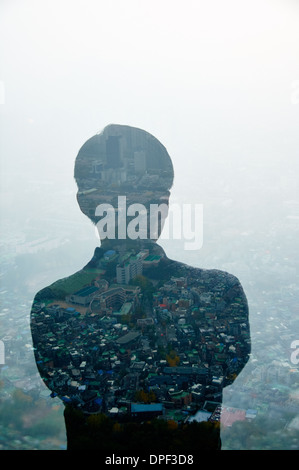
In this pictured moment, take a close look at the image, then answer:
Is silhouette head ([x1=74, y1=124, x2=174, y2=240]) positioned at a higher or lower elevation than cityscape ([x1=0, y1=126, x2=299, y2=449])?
higher

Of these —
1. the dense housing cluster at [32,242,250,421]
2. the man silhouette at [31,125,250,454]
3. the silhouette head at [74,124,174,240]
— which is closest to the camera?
the man silhouette at [31,125,250,454]

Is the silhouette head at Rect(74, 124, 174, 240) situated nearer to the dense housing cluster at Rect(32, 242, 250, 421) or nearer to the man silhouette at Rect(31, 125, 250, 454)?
the man silhouette at Rect(31, 125, 250, 454)

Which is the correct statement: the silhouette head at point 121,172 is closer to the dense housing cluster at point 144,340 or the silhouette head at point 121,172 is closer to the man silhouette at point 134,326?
the man silhouette at point 134,326

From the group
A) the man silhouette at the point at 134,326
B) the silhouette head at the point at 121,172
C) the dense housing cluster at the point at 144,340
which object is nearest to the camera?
the man silhouette at the point at 134,326

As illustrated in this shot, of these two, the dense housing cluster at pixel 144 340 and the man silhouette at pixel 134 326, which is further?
the dense housing cluster at pixel 144 340

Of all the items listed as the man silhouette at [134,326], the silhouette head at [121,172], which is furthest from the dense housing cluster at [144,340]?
the silhouette head at [121,172]

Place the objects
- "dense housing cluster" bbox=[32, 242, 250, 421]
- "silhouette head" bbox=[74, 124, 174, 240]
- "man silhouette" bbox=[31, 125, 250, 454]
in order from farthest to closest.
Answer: "silhouette head" bbox=[74, 124, 174, 240] < "dense housing cluster" bbox=[32, 242, 250, 421] < "man silhouette" bbox=[31, 125, 250, 454]

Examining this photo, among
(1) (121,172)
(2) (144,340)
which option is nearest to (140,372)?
(2) (144,340)

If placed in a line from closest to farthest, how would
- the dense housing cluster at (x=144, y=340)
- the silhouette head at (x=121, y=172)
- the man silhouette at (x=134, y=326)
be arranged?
the man silhouette at (x=134, y=326)
the dense housing cluster at (x=144, y=340)
the silhouette head at (x=121, y=172)

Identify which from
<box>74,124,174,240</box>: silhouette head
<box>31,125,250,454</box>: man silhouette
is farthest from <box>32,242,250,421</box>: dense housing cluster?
<box>74,124,174,240</box>: silhouette head

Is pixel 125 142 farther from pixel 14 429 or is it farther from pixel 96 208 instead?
pixel 14 429
